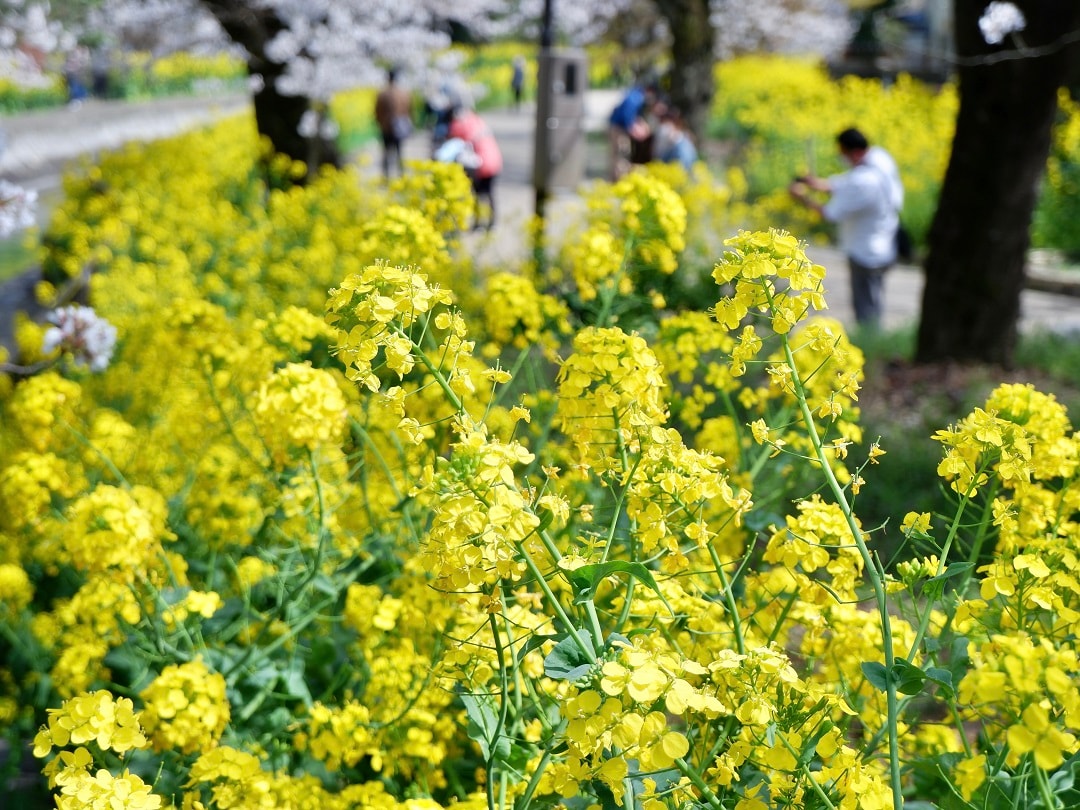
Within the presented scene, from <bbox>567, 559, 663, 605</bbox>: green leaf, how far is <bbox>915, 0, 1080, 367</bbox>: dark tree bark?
188 inches

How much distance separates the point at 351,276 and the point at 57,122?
2077cm

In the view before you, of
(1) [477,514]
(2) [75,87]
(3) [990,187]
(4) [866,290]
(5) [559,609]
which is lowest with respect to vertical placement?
(2) [75,87]

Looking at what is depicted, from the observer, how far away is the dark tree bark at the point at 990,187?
539cm

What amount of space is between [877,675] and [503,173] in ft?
54.8

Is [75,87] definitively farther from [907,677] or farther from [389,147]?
[907,677]

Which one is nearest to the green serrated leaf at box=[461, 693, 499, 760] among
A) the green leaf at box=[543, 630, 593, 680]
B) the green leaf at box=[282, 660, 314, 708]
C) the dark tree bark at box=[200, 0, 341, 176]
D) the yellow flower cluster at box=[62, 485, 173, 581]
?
the green leaf at box=[543, 630, 593, 680]

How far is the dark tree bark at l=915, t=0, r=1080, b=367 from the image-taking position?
5.39 meters

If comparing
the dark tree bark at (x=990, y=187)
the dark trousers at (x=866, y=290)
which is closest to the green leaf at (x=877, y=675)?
the dark tree bark at (x=990, y=187)

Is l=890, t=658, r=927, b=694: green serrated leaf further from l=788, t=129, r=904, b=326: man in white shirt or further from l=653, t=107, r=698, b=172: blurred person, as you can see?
l=653, t=107, r=698, b=172: blurred person

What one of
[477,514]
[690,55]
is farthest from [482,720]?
[690,55]

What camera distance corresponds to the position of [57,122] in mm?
19828

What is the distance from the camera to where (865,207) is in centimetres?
694

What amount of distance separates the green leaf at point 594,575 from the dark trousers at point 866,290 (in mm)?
6200

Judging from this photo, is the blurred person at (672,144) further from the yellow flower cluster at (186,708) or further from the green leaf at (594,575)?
the green leaf at (594,575)
